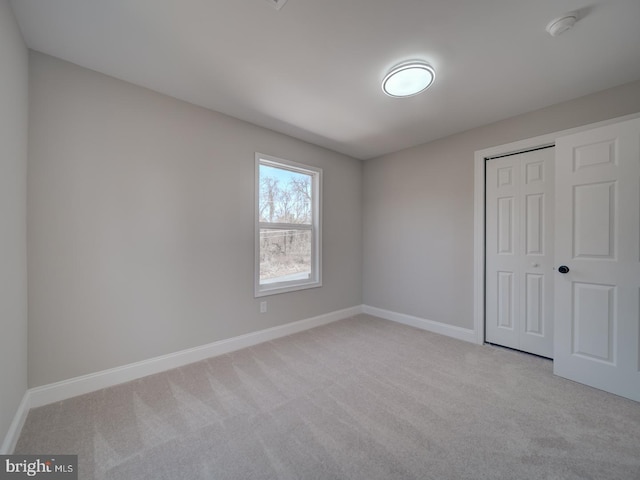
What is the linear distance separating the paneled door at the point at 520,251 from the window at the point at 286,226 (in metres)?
2.14

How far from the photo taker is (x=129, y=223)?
2213 mm

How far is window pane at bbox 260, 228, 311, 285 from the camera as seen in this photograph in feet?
10.5

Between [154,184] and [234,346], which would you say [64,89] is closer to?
[154,184]

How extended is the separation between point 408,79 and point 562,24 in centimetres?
92

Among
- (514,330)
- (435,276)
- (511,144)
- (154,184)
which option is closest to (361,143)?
(511,144)

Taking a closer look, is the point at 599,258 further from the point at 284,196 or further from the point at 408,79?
the point at 284,196

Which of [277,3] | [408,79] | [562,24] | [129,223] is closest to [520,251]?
[562,24]

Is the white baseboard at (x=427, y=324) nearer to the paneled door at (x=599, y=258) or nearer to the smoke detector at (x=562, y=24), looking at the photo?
the paneled door at (x=599, y=258)

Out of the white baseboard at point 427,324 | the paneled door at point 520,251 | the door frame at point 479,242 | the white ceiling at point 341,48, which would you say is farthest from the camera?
the white baseboard at point 427,324

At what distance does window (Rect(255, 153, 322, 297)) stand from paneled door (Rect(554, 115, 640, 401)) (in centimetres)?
261

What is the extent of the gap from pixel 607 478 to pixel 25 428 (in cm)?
334

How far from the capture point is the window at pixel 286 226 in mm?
3158

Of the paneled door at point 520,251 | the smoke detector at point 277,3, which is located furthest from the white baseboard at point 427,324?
the smoke detector at point 277,3

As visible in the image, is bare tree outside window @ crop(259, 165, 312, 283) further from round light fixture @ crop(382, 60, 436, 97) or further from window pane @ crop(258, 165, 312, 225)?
round light fixture @ crop(382, 60, 436, 97)
